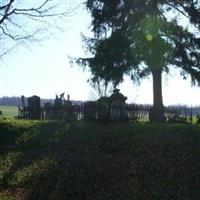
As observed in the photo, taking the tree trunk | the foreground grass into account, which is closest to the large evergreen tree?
the tree trunk

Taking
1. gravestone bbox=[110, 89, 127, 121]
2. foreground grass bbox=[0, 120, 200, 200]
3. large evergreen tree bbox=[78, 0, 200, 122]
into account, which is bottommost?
foreground grass bbox=[0, 120, 200, 200]

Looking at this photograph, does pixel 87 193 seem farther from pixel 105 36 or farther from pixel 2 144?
pixel 105 36

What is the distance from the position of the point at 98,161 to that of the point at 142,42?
1251 centimetres

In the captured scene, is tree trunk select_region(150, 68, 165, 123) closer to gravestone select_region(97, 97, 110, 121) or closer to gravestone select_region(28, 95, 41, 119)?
gravestone select_region(97, 97, 110, 121)

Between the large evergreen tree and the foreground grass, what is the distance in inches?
286

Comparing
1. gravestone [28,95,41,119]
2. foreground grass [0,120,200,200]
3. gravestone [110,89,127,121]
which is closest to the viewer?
foreground grass [0,120,200,200]

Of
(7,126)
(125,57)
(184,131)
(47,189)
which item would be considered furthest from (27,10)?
(47,189)

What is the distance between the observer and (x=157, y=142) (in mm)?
19734

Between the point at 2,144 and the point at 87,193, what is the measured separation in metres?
8.54

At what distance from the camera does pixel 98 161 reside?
18.2 meters

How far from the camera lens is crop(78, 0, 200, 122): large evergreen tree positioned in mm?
29266

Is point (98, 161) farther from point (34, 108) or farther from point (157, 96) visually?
point (157, 96)

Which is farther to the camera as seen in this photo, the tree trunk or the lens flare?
the tree trunk

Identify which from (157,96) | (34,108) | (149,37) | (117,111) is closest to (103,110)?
(117,111)
